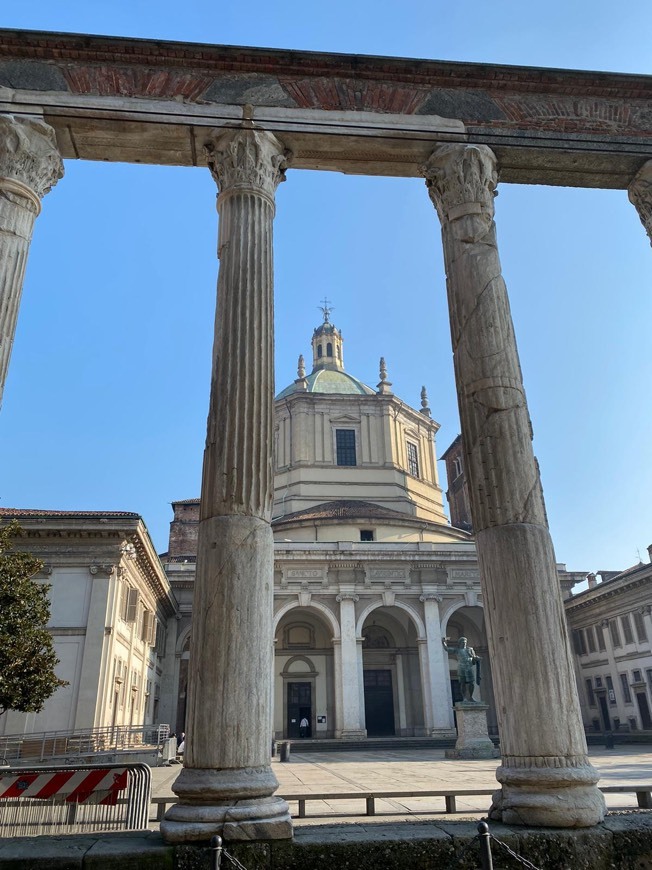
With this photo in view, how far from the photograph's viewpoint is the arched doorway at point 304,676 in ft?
114

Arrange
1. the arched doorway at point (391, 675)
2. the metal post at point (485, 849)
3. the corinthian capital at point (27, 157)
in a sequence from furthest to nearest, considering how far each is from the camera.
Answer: the arched doorway at point (391, 675) → the corinthian capital at point (27, 157) → the metal post at point (485, 849)

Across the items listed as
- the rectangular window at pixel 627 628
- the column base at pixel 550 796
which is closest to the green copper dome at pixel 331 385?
the rectangular window at pixel 627 628

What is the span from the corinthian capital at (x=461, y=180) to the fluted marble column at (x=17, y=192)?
493 cm

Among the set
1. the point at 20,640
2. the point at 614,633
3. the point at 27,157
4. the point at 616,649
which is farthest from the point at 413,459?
the point at 27,157

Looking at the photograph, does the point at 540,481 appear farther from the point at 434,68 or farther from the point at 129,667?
the point at 129,667

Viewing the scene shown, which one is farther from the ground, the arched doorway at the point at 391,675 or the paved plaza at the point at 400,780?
the arched doorway at the point at 391,675

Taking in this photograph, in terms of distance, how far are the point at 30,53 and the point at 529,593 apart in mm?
9009

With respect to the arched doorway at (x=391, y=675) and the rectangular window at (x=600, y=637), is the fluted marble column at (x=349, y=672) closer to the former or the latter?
the arched doorway at (x=391, y=675)

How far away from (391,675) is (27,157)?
3387cm

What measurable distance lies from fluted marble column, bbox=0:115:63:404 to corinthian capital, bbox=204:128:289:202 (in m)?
2.02

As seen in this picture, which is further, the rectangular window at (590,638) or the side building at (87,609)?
the rectangular window at (590,638)

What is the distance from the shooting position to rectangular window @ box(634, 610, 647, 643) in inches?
1233

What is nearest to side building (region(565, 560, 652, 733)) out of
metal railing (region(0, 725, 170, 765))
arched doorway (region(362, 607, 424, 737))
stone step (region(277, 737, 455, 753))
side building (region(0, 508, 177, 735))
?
stone step (region(277, 737, 455, 753))

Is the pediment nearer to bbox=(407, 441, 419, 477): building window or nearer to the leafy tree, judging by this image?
bbox=(407, 441, 419, 477): building window
